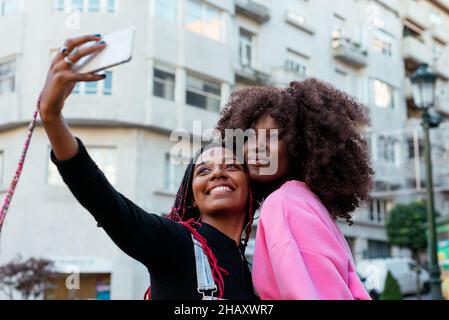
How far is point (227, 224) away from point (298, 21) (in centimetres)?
2094

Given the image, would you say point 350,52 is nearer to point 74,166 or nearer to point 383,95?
point 383,95

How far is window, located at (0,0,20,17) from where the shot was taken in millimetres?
15961

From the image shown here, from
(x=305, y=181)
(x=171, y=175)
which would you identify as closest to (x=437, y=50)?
(x=171, y=175)

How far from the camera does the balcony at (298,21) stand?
21719mm

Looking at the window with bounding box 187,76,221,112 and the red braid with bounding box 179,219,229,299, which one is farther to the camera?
the window with bounding box 187,76,221,112

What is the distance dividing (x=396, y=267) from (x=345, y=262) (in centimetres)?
1902

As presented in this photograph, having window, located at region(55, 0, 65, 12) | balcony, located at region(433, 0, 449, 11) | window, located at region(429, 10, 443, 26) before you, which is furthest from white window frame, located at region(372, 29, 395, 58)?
window, located at region(55, 0, 65, 12)

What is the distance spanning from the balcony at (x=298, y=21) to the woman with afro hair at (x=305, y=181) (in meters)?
19.7

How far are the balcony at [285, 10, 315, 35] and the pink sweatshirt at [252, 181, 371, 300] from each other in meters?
20.4

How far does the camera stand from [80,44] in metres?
1.55

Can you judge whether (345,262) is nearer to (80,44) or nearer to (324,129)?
(324,129)

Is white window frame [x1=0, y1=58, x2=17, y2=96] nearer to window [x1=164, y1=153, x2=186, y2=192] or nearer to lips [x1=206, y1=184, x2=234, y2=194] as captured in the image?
window [x1=164, y1=153, x2=186, y2=192]

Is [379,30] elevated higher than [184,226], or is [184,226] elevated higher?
[379,30]

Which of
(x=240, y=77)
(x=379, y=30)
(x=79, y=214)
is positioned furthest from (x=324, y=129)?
(x=379, y=30)
